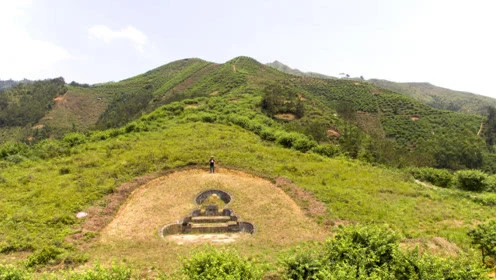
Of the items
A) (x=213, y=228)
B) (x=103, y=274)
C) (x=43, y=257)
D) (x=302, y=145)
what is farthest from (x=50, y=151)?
(x=103, y=274)

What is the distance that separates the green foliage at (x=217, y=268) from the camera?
8562mm

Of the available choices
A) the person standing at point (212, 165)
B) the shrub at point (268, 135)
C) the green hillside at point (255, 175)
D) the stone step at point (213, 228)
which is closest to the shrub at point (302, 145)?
the green hillside at point (255, 175)

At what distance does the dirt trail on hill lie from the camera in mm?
16234

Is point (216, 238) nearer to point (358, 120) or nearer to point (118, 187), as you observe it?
point (118, 187)

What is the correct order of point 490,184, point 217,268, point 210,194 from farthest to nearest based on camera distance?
point 490,184, point 210,194, point 217,268

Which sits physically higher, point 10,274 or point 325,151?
point 325,151

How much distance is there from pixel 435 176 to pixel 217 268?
2825 cm

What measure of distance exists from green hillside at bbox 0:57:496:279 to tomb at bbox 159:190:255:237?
4.17ft

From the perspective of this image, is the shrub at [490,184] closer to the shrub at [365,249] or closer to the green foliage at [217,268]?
the shrub at [365,249]

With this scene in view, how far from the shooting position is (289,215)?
18562 millimetres

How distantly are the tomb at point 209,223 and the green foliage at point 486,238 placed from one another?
9.58 m

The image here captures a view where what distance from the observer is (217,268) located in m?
8.67

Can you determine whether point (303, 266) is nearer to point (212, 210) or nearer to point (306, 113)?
point (212, 210)

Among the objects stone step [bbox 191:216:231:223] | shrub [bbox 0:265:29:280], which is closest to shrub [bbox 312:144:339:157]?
stone step [bbox 191:216:231:223]
